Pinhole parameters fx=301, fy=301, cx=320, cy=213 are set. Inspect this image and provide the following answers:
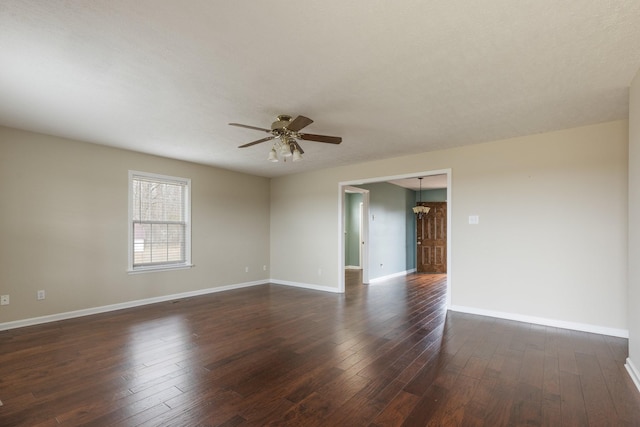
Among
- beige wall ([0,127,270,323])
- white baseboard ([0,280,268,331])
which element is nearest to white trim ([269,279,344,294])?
white baseboard ([0,280,268,331])

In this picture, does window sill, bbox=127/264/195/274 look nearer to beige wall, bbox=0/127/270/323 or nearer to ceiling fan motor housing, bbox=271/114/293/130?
beige wall, bbox=0/127/270/323

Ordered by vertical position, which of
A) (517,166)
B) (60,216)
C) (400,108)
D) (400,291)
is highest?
(400,108)

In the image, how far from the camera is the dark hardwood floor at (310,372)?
207 cm

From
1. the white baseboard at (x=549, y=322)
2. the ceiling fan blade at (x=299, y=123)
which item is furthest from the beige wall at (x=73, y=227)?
the white baseboard at (x=549, y=322)

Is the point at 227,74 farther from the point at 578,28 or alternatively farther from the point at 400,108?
the point at 578,28

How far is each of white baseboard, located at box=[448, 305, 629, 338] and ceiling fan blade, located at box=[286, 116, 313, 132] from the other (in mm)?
3705

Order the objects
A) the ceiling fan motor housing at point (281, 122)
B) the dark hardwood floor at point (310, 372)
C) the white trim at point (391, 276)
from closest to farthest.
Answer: the dark hardwood floor at point (310, 372) < the ceiling fan motor housing at point (281, 122) < the white trim at point (391, 276)

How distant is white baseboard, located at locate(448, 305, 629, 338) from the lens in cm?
Answer: 359

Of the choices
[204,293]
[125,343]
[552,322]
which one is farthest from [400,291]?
[125,343]

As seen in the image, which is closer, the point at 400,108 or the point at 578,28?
the point at 578,28

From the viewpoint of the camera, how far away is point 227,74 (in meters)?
2.59

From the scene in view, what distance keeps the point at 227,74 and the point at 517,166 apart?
403cm

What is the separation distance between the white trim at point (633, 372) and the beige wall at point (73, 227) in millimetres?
6122

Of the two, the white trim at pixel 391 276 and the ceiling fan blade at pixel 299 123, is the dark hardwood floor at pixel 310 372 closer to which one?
the ceiling fan blade at pixel 299 123
